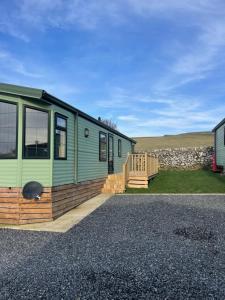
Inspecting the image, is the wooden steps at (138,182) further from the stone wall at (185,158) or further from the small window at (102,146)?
the stone wall at (185,158)

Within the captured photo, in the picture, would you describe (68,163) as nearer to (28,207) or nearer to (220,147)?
(28,207)

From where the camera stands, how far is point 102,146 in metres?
15.8

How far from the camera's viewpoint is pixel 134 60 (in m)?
20.0

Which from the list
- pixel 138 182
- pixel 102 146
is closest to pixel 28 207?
pixel 102 146

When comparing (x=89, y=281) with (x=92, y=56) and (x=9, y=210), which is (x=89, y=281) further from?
(x=92, y=56)

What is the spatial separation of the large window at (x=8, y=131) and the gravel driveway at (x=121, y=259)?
6.95 feet

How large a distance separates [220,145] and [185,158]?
641 cm

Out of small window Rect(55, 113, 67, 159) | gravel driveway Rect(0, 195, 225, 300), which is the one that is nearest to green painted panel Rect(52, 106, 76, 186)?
small window Rect(55, 113, 67, 159)

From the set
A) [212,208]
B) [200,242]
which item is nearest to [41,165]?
[200,242]

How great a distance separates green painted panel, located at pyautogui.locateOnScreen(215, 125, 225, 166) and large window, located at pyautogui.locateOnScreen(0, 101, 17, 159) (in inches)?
647

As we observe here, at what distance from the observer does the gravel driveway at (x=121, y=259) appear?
14.1ft

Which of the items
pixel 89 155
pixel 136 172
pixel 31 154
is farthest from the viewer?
pixel 136 172

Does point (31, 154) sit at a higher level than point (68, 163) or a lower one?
higher

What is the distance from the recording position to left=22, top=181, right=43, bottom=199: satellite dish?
Answer: 8.69 meters
